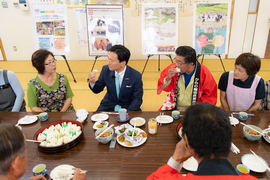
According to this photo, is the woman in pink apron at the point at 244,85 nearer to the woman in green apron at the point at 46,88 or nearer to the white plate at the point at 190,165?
the white plate at the point at 190,165

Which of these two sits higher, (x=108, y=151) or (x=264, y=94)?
(x=264, y=94)

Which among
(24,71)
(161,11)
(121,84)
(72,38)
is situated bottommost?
(24,71)

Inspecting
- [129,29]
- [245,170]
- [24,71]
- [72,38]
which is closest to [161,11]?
[129,29]

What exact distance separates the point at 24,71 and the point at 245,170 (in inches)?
214

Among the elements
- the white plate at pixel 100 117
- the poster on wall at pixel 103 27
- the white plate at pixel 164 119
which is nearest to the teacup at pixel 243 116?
the white plate at pixel 164 119

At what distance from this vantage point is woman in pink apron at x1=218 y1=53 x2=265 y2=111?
5.72ft

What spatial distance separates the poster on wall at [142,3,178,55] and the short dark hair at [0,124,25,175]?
3498mm

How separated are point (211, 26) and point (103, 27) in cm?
245

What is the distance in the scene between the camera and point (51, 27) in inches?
154

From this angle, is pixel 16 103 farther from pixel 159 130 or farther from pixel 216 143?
pixel 216 143

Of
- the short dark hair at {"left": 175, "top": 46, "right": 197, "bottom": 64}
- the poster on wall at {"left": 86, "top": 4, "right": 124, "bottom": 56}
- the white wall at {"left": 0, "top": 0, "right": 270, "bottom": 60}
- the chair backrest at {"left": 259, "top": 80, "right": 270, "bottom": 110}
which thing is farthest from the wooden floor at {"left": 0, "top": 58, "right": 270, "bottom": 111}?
the short dark hair at {"left": 175, "top": 46, "right": 197, "bottom": 64}

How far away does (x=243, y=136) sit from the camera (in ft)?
4.21

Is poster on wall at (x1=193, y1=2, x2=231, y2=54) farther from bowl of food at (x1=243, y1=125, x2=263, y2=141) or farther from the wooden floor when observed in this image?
bowl of food at (x1=243, y1=125, x2=263, y2=141)

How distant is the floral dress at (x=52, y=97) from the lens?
6.49ft
